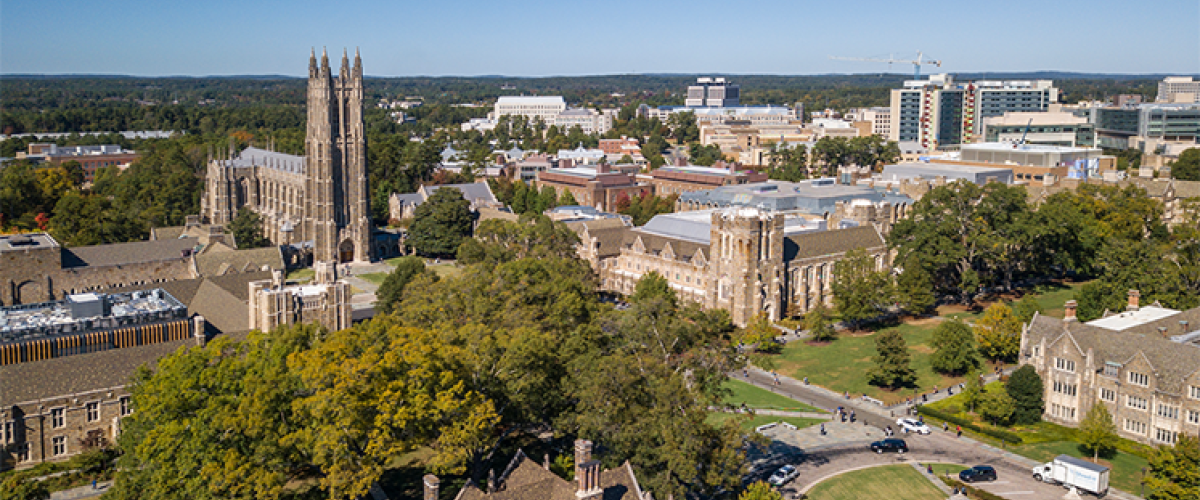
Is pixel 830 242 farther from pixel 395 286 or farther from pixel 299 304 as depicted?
pixel 299 304

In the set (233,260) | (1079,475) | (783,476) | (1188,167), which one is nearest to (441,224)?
Answer: (233,260)

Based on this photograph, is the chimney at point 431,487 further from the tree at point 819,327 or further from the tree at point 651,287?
the tree at point 819,327

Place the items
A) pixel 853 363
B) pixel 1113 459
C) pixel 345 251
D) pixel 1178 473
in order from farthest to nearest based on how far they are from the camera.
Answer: pixel 345 251
pixel 853 363
pixel 1113 459
pixel 1178 473

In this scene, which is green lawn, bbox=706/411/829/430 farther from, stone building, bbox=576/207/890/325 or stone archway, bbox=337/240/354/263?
stone archway, bbox=337/240/354/263

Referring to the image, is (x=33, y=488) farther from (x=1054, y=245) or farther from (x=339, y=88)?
(x=1054, y=245)

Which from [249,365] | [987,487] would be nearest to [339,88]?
[249,365]

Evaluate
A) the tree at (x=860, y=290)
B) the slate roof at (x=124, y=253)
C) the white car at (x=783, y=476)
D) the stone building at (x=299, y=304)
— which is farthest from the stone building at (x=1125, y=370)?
the slate roof at (x=124, y=253)
